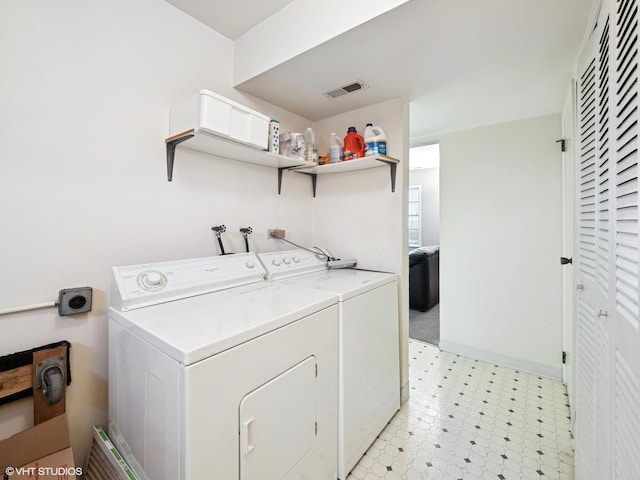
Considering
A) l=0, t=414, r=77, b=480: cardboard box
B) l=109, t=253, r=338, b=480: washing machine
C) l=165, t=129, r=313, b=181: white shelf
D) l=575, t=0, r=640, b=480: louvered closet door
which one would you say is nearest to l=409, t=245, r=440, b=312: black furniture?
l=165, t=129, r=313, b=181: white shelf

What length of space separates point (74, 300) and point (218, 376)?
853 millimetres

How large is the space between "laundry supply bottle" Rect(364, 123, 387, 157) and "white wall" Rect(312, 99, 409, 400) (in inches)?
6.4

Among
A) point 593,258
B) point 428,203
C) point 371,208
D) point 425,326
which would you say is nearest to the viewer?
point 593,258

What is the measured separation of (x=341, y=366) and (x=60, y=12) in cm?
202

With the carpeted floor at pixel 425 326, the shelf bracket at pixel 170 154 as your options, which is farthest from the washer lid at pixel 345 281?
the carpeted floor at pixel 425 326

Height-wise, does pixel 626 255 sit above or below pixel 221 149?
below

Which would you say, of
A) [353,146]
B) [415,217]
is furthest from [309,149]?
[415,217]

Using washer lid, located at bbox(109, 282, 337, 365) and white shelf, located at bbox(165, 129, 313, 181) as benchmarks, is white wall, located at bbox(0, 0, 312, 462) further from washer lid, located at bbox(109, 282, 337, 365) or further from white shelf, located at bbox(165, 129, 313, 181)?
washer lid, located at bbox(109, 282, 337, 365)

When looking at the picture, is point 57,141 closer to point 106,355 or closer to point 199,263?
point 199,263

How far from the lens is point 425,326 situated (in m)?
3.66

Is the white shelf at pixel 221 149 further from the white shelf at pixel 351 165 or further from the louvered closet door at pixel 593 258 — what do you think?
the louvered closet door at pixel 593 258

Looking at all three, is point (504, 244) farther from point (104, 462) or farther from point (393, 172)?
point (104, 462)

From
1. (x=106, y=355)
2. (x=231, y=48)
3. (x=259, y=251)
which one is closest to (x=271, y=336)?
(x=106, y=355)

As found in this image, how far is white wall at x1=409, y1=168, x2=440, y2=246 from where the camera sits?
650 centimetres
